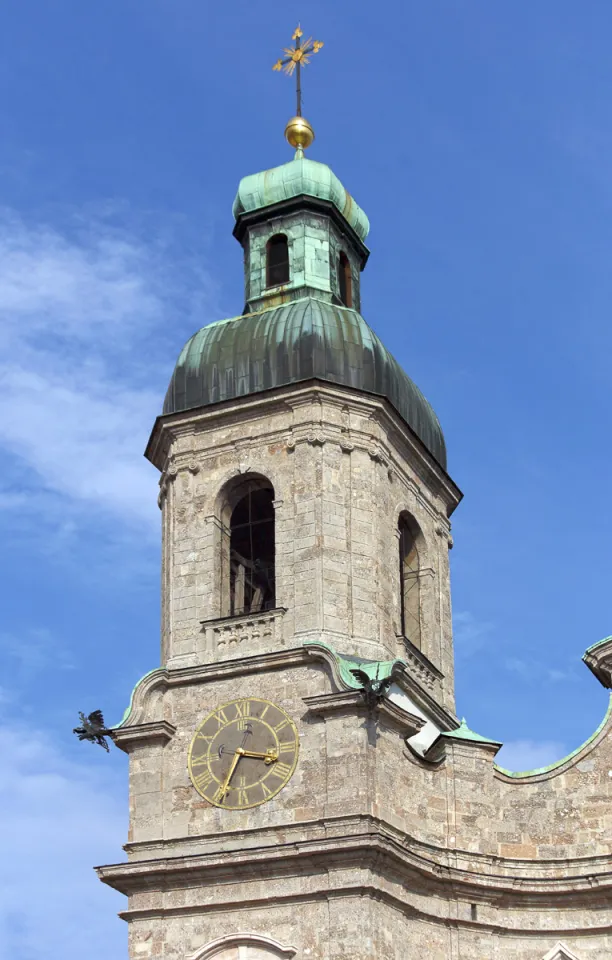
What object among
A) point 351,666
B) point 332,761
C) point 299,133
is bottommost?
point 332,761

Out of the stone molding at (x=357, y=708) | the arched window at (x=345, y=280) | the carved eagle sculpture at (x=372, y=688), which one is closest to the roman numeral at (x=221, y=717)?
the stone molding at (x=357, y=708)

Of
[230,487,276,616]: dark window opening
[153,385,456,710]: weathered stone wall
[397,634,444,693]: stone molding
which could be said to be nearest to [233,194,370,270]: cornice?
[153,385,456,710]: weathered stone wall

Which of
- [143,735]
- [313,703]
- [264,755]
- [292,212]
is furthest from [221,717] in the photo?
[292,212]

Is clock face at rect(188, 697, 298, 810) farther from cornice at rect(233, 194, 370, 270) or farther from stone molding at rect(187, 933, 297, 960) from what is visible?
cornice at rect(233, 194, 370, 270)

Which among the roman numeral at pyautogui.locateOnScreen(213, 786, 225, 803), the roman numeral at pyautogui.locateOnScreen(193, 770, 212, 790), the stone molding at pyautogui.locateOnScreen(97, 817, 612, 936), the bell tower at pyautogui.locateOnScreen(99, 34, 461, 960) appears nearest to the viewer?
the stone molding at pyautogui.locateOnScreen(97, 817, 612, 936)

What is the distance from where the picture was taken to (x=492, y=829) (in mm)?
29859

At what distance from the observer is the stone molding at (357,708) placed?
29000 millimetres

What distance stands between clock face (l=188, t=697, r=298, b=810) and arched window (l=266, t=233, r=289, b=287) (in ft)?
28.5

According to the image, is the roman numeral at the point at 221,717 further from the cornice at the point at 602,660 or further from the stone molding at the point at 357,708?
the cornice at the point at 602,660

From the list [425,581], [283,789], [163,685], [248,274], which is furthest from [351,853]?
[248,274]

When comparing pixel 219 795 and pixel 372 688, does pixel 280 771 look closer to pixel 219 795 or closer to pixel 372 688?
pixel 219 795

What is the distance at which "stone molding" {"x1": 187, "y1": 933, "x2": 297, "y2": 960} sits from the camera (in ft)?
91.7

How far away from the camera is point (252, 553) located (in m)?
32.8

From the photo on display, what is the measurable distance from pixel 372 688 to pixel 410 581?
4.93 meters
